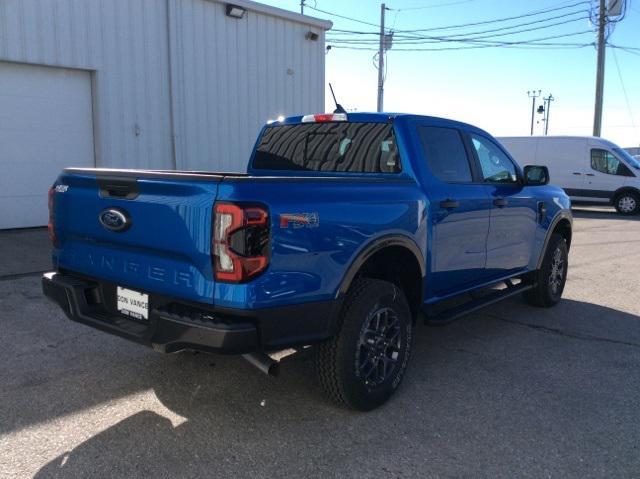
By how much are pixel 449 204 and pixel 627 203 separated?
15.8m

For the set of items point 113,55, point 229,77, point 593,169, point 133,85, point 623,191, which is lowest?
point 623,191

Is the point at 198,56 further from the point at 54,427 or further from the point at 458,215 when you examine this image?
the point at 54,427

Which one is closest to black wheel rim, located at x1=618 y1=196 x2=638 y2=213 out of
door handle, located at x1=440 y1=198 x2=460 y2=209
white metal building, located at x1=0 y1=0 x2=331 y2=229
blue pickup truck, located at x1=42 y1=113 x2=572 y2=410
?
white metal building, located at x1=0 y1=0 x2=331 y2=229

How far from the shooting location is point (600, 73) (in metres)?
24.4

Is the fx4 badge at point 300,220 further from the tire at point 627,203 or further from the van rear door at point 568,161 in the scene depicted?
Answer: the tire at point 627,203

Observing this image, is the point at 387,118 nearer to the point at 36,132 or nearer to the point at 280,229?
the point at 280,229

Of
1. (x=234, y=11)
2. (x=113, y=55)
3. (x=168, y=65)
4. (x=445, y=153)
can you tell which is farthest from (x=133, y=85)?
(x=445, y=153)

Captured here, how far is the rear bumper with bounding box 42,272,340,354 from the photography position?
2.69m

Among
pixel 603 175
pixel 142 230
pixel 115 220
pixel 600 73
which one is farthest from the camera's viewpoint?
pixel 600 73

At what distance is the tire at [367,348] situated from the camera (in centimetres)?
323

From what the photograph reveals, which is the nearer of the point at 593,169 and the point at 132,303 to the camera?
the point at 132,303

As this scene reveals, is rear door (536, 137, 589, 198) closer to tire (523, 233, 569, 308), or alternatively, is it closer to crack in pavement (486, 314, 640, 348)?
tire (523, 233, 569, 308)

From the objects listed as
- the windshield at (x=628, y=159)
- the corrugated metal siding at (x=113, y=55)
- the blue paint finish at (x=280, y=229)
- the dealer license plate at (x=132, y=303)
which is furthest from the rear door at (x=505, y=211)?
the windshield at (x=628, y=159)

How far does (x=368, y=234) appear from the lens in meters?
3.29
